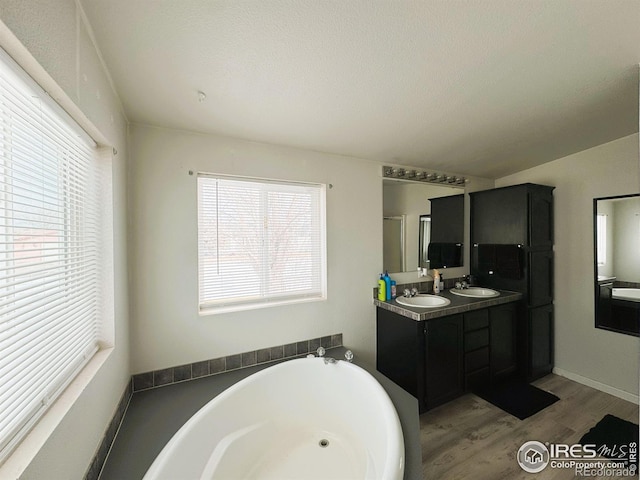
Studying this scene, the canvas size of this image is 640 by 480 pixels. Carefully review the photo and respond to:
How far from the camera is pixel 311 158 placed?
2.21m

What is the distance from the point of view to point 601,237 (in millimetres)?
2541

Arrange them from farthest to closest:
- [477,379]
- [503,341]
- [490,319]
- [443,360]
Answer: [503,341], [490,319], [477,379], [443,360]

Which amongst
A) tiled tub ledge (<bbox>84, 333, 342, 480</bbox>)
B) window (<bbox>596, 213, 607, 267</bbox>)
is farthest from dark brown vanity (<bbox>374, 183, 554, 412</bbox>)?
tiled tub ledge (<bbox>84, 333, 342, 480</bbox>)

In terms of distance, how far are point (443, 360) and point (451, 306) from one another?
46cm

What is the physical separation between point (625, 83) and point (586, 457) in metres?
2.56

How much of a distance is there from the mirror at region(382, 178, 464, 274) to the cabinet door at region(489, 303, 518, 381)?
907mm

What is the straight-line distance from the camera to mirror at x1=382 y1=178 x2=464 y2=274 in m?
2.61

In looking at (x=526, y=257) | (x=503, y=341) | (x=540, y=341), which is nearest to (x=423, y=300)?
(x=503, y=341)

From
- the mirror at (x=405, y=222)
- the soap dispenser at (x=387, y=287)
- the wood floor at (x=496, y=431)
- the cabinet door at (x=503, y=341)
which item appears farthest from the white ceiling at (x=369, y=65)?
the wood floor at (x=496, y=431)

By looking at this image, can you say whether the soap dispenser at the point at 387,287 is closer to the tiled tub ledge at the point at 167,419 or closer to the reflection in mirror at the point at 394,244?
the reflection in mirror at the point at 394,244

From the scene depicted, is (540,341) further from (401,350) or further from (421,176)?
(421,176)

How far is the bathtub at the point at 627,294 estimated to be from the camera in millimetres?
2336

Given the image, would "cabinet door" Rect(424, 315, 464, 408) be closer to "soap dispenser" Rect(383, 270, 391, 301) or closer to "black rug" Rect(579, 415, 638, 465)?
"soap dispenser" Rect(383, 270, 391, 301)

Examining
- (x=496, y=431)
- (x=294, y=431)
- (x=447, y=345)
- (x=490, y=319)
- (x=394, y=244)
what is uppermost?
(x=394, y=244)
